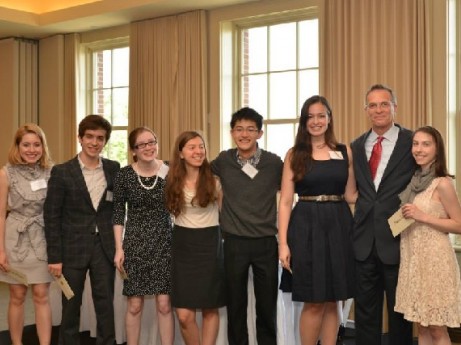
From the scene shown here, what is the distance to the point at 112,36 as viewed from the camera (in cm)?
815

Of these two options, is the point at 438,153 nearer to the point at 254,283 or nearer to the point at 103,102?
the point at 254,283

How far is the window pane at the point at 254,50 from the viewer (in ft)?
23.6

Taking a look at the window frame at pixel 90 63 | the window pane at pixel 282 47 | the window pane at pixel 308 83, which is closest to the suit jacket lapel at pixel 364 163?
the window pane at pixel 308 83

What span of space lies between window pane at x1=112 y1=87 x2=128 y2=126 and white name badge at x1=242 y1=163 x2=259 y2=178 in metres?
4.93

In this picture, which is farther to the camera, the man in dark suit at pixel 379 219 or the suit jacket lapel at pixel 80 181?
the suit jacket lapel at pixel 80 181

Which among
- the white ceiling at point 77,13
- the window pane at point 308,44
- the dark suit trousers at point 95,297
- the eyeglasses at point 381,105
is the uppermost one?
the white ceiling at point 77,13

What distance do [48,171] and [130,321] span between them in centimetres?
110

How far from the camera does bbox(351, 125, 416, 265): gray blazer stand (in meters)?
3.50

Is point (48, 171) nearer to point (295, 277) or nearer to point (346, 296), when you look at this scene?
point (295, 277)

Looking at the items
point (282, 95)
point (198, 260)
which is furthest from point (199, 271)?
point (282, 95)

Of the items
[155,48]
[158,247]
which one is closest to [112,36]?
[155,48]

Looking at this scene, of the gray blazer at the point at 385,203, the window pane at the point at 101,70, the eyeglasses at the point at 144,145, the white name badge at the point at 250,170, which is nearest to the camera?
the gray blazer at the point at 385,203

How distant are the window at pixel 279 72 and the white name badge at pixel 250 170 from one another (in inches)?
128

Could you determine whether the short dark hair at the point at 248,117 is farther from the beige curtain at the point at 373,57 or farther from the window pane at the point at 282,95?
the window pane at the point at 282,95
